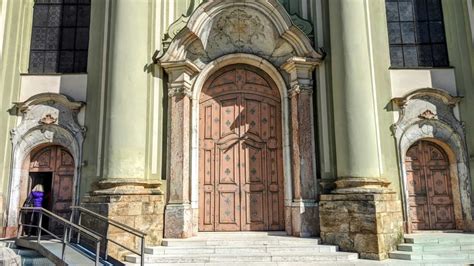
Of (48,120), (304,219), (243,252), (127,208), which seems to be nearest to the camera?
(243,252)

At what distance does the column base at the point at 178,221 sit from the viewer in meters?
8.16

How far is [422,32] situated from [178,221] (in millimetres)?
7164

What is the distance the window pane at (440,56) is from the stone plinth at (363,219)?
3.45m

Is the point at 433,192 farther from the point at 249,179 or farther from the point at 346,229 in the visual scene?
the point at 249,179

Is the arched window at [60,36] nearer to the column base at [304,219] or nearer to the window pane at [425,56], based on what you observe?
the column base at [304,219]

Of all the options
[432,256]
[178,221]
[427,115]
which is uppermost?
[427,115]

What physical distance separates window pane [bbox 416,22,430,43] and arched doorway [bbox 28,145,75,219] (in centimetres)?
858

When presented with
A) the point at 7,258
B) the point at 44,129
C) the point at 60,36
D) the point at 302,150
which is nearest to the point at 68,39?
the point at 60,36

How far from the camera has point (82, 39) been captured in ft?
31.5

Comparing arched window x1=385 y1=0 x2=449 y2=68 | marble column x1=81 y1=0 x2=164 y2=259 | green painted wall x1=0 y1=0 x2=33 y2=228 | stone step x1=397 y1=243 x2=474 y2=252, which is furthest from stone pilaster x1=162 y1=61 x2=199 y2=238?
arched window x1=385 y1=0 x2=449 y2=68

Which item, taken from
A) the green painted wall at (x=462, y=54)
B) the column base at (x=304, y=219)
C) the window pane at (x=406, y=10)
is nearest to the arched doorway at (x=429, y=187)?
the green painted wall at (x=462, y=54)

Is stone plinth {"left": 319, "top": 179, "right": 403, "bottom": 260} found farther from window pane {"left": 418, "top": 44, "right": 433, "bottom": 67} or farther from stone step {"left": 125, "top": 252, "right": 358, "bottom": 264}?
window pane {"left": 418, "top": 44, "right": 433, "bottom": 67}

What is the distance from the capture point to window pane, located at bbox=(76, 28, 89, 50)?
957 centimetres

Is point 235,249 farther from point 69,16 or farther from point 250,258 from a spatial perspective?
point 69,16
